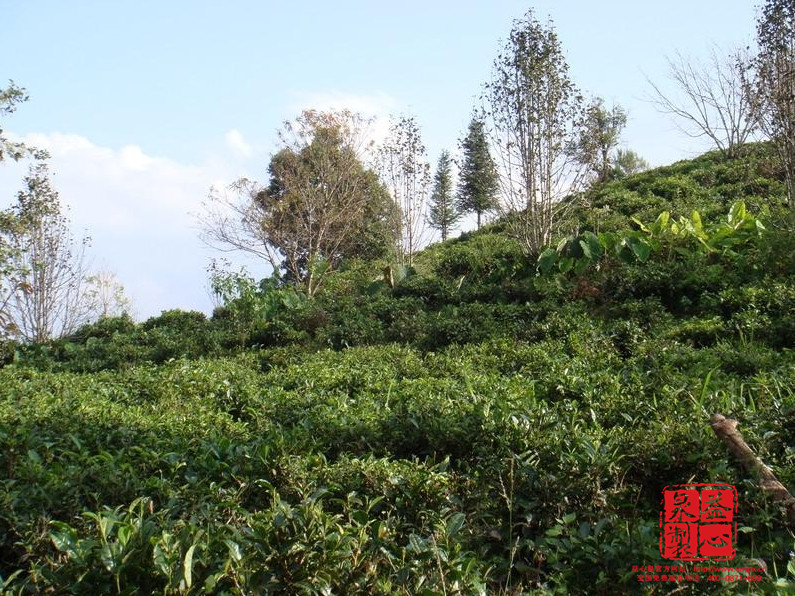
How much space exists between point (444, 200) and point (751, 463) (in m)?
20.5

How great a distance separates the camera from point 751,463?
2.54 m

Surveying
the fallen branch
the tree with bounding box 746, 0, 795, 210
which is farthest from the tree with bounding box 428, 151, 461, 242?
the fallen branch

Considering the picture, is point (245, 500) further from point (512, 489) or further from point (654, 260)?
point (654, 260)

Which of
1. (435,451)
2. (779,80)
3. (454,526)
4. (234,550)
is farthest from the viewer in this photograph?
(779,80)

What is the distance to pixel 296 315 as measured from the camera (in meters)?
8.45

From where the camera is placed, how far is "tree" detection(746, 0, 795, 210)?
24.6 ft

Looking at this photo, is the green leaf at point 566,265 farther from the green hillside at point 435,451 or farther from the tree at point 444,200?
the tree at point 444,200

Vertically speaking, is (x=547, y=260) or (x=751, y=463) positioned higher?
(x=547, y=260)

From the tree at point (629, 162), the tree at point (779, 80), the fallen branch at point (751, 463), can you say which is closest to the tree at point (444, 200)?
the tree at point (629, 162)

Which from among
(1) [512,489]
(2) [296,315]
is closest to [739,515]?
(1) [512,489]

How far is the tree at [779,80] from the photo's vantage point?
24.6 ft

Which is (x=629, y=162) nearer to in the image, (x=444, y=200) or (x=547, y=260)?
(x=444, y=200)

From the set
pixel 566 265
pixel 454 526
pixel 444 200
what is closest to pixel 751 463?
pixel 454 526

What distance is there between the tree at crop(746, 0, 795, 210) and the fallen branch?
5.45m
